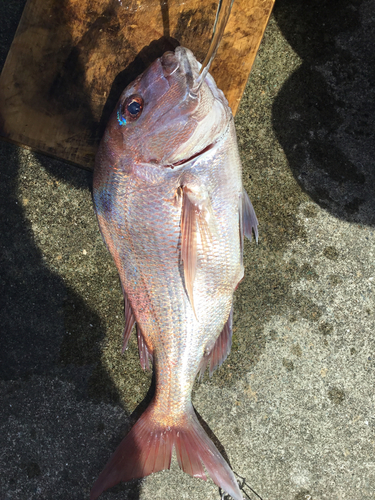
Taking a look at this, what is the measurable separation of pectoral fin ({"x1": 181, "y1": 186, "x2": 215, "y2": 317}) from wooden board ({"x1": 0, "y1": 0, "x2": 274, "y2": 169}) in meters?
0.82

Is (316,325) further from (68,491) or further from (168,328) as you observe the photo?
(68,491)

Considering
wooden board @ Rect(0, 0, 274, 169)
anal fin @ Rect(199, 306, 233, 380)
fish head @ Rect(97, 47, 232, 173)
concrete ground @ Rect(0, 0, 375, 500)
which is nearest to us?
fish head @ Rect(97, 47, 232, 173)

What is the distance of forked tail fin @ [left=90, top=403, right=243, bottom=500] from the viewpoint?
238cm

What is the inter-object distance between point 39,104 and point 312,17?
2.29m

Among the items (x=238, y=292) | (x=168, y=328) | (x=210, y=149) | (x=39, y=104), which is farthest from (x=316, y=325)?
(x=39, y=104)

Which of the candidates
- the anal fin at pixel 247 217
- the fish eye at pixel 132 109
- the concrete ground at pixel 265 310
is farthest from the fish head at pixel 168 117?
the concrete ground at pixel 265 310

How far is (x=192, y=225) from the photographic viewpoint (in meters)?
2.02

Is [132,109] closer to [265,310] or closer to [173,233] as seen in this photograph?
[173,233]

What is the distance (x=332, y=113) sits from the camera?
271cm

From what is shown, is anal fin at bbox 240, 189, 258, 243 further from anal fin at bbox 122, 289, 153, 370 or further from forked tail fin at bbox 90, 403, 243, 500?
forked tail fin at bbox 90, 403, 243, 500

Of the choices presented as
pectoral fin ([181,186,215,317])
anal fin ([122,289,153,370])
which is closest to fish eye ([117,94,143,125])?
pectoral fin ([181,186,215,317])

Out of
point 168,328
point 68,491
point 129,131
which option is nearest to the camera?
point 129,131

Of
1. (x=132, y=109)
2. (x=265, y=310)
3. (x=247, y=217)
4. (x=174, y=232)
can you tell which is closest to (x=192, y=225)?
(x=174, y=232)

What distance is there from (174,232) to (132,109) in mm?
799
